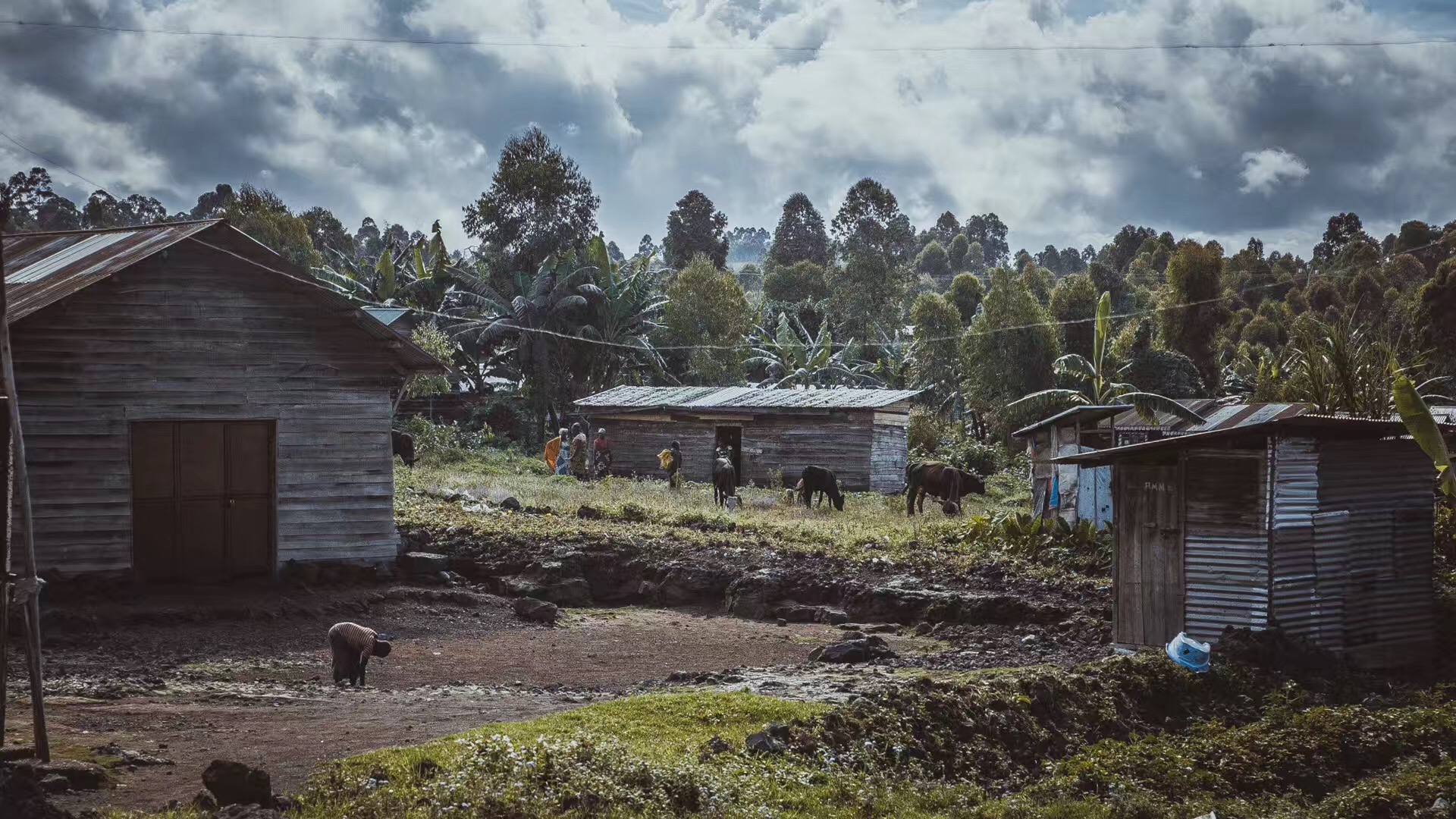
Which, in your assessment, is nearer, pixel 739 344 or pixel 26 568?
pixel 26 568

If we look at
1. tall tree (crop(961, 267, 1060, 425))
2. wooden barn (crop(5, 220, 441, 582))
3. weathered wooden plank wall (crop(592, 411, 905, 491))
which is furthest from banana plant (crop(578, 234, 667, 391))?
wooden barn (crop(5, 220, 441, 582))

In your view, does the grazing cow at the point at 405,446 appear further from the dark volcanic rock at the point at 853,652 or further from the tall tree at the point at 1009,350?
the dark volcanic rock at the point at 853,652

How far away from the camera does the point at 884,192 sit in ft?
223

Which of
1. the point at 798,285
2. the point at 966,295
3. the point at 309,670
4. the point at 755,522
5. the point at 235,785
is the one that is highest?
the point at 798,285

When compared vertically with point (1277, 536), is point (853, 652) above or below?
below

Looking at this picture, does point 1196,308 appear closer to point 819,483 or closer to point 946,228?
point 819,483

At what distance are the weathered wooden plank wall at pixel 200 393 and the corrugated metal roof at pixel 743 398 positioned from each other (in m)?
16.5

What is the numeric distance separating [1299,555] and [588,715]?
8.49m

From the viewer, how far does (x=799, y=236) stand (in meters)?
92.9

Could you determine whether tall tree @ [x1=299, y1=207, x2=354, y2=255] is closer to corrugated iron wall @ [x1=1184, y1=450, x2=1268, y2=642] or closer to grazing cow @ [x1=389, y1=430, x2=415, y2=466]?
grazing cow @ [x1=389, y1=430, x2=415, y2=466]

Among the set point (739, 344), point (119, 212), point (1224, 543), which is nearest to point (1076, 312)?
point (739, 344)

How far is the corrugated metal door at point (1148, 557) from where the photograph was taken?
47.8 feet

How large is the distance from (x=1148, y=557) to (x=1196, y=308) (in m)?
36.3

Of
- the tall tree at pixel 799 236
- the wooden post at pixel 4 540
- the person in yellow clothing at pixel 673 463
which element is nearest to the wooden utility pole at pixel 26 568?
the wooden post at pixel 4 540
